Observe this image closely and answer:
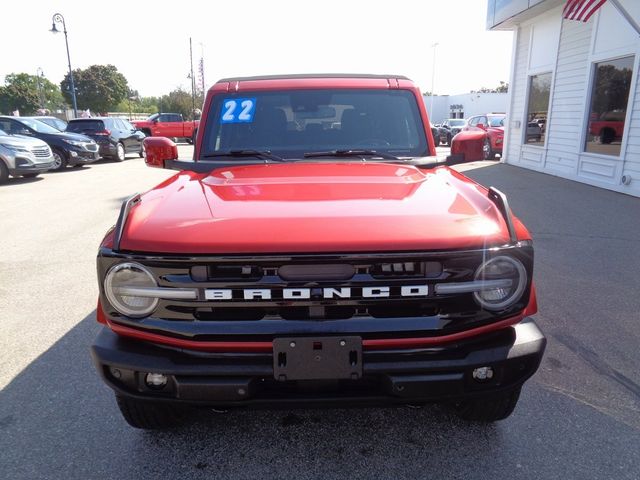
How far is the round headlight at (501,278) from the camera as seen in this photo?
6.40 feet

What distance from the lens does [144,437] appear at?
249 cm

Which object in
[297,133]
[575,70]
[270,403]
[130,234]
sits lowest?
[270,403]

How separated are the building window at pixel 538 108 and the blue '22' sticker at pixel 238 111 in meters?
12.5

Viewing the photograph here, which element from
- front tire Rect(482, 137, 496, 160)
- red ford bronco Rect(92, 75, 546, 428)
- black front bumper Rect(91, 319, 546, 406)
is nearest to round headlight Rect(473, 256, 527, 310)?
red ford bronco Rect(92, 75, 546, 428)

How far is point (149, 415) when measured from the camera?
2.35 meters

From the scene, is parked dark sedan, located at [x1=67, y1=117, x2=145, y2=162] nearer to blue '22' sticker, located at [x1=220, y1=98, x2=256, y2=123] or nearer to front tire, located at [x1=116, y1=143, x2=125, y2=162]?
front tire, located at [x1=116, y1=143, x2=125, y2=162]

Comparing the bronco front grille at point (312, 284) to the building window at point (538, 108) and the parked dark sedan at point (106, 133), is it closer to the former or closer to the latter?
the building window at point (538, 108)

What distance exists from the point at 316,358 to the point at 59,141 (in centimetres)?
1532

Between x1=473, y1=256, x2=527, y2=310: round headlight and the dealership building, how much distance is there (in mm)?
8760

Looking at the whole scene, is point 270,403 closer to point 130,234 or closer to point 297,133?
point 130,234

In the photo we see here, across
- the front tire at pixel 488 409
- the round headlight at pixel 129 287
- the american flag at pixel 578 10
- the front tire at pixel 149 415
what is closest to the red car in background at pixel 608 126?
the american flag at pixel 578 10

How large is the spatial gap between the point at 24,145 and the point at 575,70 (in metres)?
13.6

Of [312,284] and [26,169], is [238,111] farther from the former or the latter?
[26,169]

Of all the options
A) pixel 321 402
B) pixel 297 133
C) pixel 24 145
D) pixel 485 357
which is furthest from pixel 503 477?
pixel 24 145
